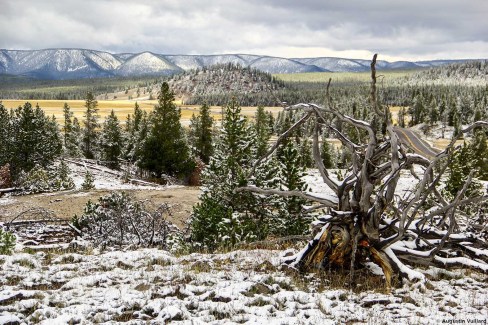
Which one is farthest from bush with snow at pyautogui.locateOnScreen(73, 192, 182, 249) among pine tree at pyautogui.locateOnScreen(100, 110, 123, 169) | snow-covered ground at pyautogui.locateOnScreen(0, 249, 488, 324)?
pine tree at pyautogui.locateOnScreen(100, 110, 123, 169)

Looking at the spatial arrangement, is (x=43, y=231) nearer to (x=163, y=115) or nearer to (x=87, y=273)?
(x=87, y=273)

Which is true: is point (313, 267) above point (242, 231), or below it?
above

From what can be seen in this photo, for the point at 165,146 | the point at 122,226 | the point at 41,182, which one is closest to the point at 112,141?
the point at 165,146

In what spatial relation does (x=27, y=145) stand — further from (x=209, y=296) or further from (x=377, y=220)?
(x=377, y=220)

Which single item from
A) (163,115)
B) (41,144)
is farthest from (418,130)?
(41,144)

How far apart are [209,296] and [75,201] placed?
23.1 metres

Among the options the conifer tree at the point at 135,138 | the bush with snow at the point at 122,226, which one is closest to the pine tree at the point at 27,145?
the conifer tree at the point at 135,138

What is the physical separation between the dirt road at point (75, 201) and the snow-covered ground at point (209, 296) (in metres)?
15.6

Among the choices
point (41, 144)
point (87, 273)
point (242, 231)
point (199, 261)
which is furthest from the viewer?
point (41, 144)

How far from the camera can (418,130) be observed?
427ft

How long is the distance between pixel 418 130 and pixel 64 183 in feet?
394

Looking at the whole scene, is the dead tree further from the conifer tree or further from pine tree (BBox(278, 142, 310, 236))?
the conifer tree

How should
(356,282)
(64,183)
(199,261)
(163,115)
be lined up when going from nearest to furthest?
(356,282), (199,261), (64,183), (163,115)

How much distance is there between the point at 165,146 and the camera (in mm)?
42875
